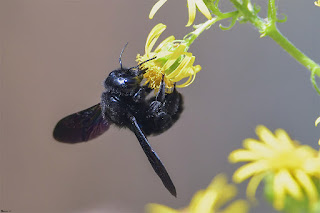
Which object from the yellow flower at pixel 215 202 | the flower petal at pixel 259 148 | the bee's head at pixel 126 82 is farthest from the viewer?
the bee's head at pixel 126 82

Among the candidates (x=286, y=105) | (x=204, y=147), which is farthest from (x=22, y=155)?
(x=286, y=105)

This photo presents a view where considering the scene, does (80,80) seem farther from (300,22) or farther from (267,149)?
(267,149)

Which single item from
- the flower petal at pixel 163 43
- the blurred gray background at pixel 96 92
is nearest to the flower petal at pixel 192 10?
the flower petal at pixel 163 43

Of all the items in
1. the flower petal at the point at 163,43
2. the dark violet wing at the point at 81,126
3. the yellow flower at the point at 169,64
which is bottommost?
the yellow flower at the point at 169,64

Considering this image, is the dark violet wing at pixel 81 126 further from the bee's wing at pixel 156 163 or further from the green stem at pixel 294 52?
the green stem at pixel 294 52

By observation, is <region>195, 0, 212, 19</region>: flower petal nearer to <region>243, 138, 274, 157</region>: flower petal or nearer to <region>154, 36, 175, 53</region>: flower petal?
<region>154, 36, 175, 53</region>: flower petal
